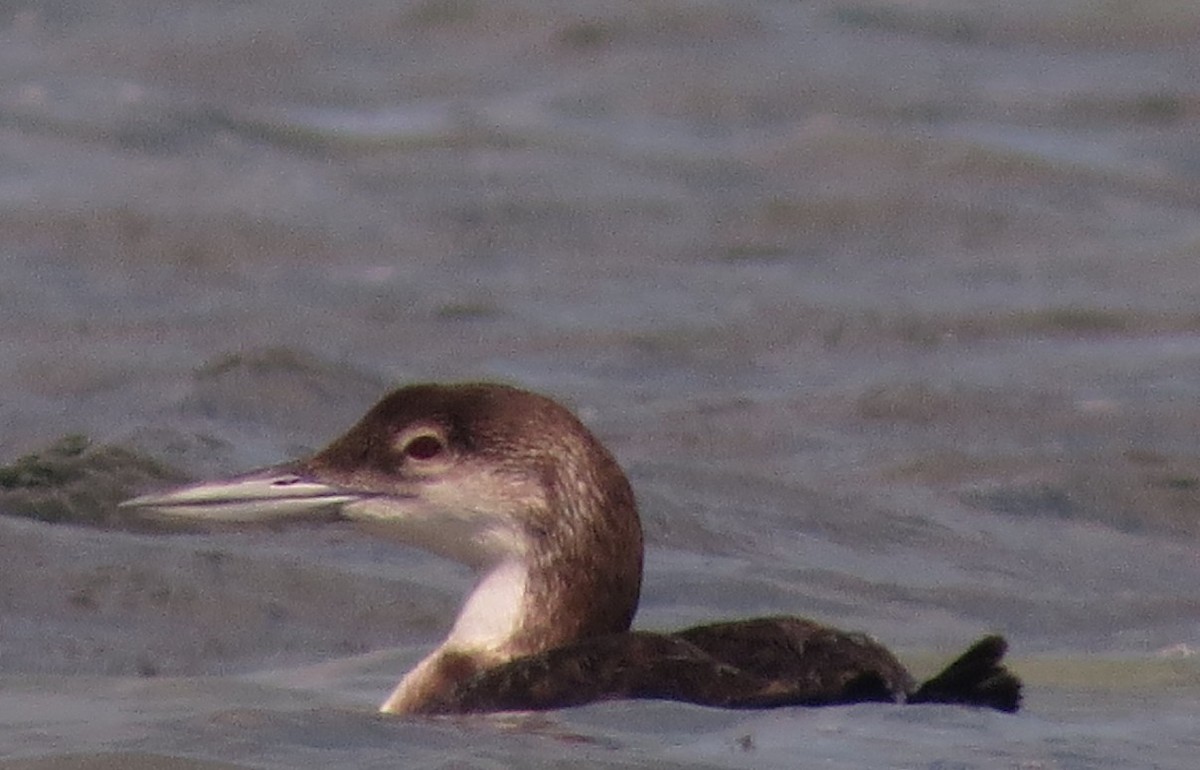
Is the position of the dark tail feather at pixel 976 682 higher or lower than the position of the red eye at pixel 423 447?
lower

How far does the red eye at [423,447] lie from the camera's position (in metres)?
7.68

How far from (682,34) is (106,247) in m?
5.12

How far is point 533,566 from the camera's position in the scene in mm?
7527

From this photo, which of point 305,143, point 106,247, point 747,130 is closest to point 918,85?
point 747,130

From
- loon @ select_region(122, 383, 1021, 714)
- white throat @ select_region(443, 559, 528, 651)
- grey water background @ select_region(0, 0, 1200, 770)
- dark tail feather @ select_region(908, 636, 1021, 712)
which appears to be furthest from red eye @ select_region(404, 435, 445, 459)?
dark tail feather @ select_region(908, 636, 1021, 712)

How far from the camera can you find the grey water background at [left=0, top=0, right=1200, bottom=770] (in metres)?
8.23

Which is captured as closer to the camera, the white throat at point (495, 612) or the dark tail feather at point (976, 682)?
the dark tail feather at point (976, 682)

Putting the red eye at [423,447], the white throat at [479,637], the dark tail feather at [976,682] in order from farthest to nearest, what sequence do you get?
the red eye at [423,447] → the white throat at [479,637] → the dark tail feather at [976,682]

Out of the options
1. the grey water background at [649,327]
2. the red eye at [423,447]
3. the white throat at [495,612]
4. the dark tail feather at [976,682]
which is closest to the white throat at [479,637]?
the white throat at [495,612]

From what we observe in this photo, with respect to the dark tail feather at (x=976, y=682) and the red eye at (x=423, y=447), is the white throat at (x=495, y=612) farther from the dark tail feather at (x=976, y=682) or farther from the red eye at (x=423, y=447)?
the dark tail feather at (x=976, y=682)

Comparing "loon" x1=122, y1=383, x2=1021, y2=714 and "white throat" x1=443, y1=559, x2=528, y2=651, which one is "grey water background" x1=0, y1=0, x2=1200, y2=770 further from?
"white throat" x1=443, y1=559, x2=528, y2=651

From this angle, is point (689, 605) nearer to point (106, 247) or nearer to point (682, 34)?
point (106, 247)

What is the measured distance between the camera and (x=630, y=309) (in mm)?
14289

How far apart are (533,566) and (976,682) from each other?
1060 mm
